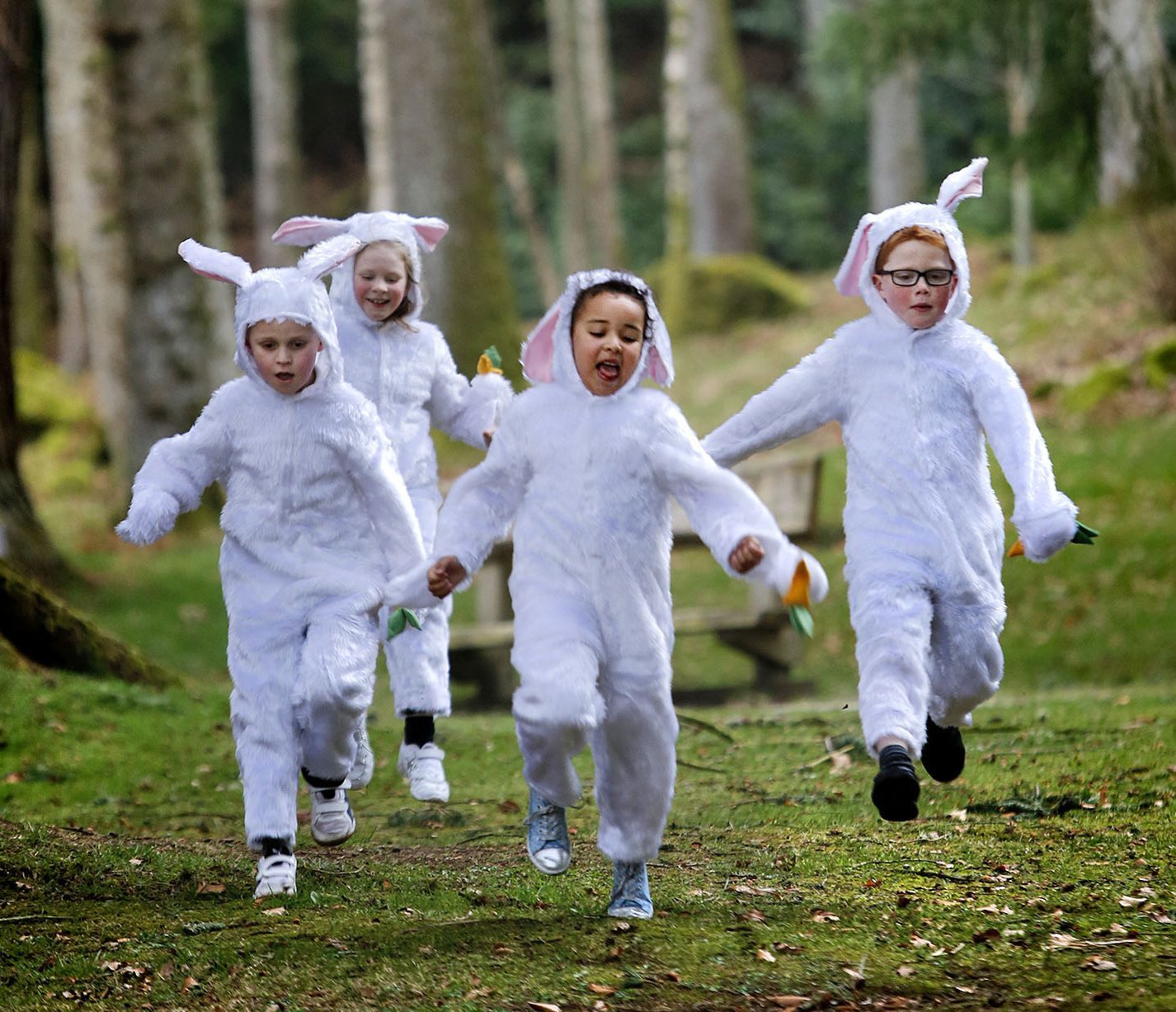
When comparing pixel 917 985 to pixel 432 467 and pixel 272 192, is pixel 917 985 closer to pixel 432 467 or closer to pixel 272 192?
pixel 432 467

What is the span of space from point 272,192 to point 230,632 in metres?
22.8

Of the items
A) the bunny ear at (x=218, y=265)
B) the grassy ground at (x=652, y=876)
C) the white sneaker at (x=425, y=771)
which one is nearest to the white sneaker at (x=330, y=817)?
the grassy ground at (x=652, y=876)

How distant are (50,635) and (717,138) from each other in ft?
71.8

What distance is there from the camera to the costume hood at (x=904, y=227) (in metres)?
6.04

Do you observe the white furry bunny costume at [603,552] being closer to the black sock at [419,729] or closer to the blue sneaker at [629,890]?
the blue sneaker at [629,890]

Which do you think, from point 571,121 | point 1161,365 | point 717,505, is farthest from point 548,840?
point 571,121

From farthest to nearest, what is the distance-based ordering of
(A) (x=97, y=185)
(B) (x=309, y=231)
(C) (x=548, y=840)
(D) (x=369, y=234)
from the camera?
(A) (x=97, y=185), (B) (x=309, y=231), (D) (x=369, y=234), (C) (x=548, y=840)

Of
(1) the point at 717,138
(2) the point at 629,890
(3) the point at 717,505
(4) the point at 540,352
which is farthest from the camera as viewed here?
(1) the point at 717,138

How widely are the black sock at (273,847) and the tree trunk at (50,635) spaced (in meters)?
3.51

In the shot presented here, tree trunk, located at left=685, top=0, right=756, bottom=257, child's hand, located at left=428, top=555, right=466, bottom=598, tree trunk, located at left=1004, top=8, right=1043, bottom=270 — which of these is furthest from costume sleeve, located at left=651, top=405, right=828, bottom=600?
tree trunk, located at left=685, top=0, right=756, bottom=257

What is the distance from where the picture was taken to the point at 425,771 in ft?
23.3

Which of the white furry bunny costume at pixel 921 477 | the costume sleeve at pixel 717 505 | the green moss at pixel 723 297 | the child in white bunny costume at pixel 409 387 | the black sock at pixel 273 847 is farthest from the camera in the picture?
the green moss at pixel 723 297

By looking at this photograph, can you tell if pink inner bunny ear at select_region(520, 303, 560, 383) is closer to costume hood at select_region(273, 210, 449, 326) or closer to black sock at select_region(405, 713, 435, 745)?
costume hood at select_region(273, 210, 449, 326)

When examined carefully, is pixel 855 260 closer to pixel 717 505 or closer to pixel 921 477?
pixel 921 477
